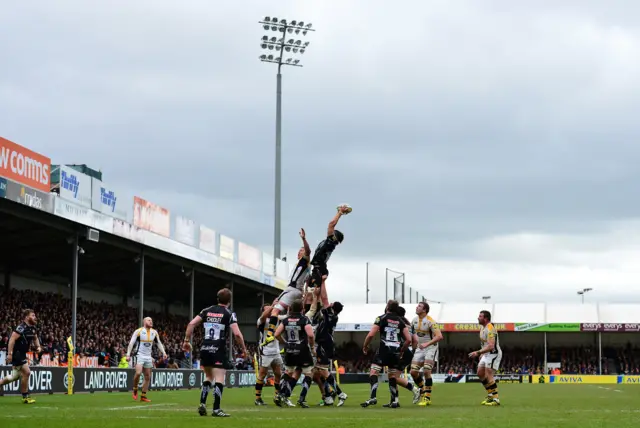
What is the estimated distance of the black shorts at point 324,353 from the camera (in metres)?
19.7

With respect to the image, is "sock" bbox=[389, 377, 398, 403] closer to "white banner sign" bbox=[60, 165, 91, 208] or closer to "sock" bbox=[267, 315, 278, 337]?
"sock" bbox=[267, 315, 278, 337]

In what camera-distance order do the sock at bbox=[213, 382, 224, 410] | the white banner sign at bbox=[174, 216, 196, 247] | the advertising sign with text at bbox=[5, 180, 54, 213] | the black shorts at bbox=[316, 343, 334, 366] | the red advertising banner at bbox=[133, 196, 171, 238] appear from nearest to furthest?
the sock at bbox=[213, 382, 224, 410], the black shorts at bbox=[316, 343, 334, 366], the advertising sign with text at bbox=[5, 180, 54, 213], the red advertising banner at bbox=[133, 196, 171, 238], the white banner sign at bbox=[174, 216, 196, 247]

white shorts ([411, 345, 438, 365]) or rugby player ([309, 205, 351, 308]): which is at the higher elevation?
rugby player ([309, 205, 351, 308])

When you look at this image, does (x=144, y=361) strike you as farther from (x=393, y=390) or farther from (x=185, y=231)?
(x=185, y=231)

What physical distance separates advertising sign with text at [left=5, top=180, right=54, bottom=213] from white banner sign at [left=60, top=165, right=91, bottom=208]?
1172 millimetres

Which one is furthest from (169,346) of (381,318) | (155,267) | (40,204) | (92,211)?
(381,318)

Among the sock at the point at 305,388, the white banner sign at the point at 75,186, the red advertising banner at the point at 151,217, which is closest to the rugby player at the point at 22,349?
the sock at the point at 305,388

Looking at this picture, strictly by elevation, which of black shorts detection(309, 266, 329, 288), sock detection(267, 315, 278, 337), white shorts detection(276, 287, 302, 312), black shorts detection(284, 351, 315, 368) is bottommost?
black shorts detection(284, 351, 315, 368)

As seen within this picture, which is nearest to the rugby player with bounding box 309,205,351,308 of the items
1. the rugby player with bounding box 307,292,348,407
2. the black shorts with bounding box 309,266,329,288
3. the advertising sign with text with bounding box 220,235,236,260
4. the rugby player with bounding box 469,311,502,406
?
the black shorts with bounding box 309,266,329,288

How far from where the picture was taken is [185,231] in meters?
46.2

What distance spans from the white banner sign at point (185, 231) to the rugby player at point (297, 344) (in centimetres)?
2694

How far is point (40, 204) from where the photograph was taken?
104ft

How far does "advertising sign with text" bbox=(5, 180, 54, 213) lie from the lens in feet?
98.7

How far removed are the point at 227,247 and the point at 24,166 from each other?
72.7 ft
